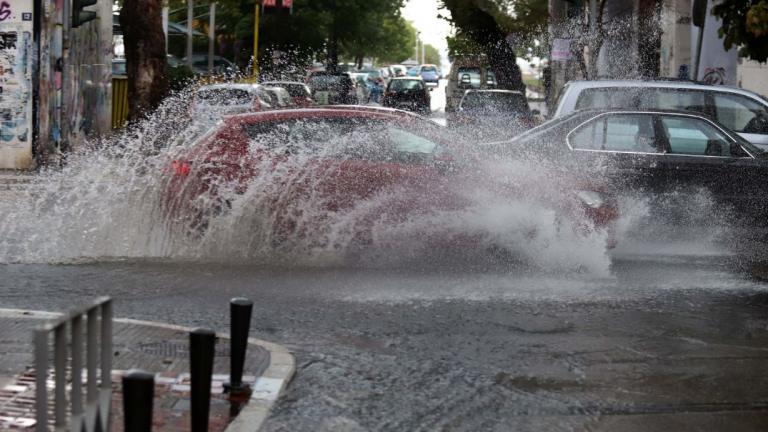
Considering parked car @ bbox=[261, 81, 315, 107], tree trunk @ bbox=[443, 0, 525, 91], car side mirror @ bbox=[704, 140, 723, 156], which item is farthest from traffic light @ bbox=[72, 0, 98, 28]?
tree trunk @ bbox=[443, 0, 525, 91]

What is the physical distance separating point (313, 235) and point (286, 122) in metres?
1.10

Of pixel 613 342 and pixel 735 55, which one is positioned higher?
pixel 735 55

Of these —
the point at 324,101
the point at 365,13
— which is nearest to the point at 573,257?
the point at 324,101

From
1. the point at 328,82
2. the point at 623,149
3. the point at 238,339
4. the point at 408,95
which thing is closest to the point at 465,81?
the point at 408,95

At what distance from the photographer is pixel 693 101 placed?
14891mm

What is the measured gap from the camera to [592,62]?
34.6 metres

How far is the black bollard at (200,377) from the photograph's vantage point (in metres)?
5.43

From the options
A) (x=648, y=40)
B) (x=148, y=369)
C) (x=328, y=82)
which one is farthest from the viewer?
(x=328, y=82)

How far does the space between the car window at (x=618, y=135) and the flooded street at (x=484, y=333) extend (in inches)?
47.8

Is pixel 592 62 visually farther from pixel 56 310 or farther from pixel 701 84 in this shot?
pixel 56 310

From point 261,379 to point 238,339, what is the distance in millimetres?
562

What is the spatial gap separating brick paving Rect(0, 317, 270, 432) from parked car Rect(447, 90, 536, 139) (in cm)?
2058

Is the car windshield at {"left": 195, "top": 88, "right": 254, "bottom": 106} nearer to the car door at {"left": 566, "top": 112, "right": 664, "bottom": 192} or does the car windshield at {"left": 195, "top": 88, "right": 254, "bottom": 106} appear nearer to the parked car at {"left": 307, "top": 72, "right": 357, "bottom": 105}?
the car door at {"left": 566, "top": 112, "right": 664, "bottom": 192}

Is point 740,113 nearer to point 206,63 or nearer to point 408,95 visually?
point 408,95
